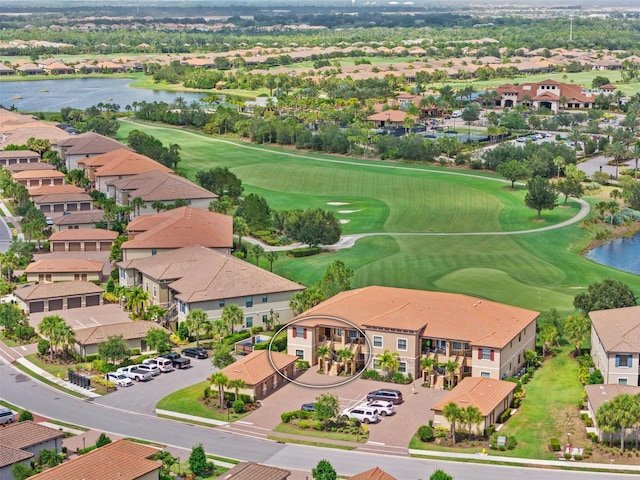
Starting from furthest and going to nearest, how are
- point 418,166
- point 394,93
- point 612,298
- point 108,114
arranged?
point 394,93 < point 108,114 < point 418,166 < point 612,298

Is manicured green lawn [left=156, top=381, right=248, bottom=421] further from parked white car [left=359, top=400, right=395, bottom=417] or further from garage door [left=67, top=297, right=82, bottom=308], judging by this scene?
garage door [left=67, top=297, right=82, bottom=308]

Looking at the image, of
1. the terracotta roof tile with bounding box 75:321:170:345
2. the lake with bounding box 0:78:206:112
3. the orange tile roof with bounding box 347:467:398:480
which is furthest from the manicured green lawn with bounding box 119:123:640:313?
the lake with bounding box 0:78:206:112

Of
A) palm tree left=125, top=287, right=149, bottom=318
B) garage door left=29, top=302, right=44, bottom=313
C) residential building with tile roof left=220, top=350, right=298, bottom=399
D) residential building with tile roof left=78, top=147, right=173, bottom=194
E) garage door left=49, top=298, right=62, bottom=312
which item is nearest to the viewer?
residential building with tile roof left=220, top=350, right=298, bottom=399

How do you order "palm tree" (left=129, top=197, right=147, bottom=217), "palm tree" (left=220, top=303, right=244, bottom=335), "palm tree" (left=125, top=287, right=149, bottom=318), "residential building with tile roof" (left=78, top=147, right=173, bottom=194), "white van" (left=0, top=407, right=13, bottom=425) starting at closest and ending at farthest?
"white van" (left=0, top=407, right=13, bottom=425) < "palm tree" (left=220, top=303, right=244, bottom=335) < "palm tree" (left=125, top=287, right=149, bottom=318) < "palm tree" (left=129, top=197, right=147, bottom=217) < "residential building with tile roof" (left=78, top=147, right=173, bottom=194)

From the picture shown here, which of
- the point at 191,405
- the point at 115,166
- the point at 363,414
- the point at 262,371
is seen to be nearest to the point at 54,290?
the point at 191,405

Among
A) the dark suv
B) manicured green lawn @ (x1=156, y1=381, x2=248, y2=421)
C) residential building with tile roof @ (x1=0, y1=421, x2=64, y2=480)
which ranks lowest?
manicured green lawn @ (x1=156, y1=381, x2=248, y2=421)

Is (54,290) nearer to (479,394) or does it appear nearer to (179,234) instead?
(179,234)

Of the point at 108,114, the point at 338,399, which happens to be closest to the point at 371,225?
the point at 338,399

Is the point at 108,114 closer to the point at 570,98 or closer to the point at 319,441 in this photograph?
the point at 570,98

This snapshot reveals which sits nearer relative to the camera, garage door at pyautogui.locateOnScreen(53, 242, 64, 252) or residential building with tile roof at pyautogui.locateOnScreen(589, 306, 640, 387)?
residential building with tile roof at pyautogui.locateOnScreen(589, 306, 640, 387)
